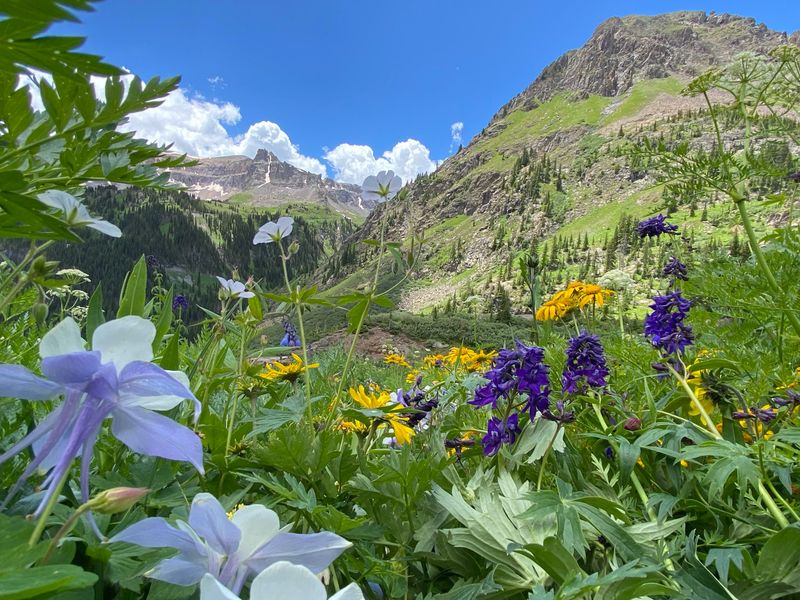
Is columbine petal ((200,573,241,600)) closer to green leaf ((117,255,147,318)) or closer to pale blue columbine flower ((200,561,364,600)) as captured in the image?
pale blue columbine flower ((200,561,364,600))

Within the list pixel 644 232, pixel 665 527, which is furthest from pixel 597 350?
pixel 644 232

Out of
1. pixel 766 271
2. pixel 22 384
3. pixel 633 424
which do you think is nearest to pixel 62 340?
pixel 22 384

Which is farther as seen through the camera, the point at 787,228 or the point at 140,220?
the point at 140,220

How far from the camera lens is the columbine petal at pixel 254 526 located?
18.4 inches

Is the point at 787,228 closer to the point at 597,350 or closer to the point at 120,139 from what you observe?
the point at 597,350

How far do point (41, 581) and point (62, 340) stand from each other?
0.23m

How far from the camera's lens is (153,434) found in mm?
444

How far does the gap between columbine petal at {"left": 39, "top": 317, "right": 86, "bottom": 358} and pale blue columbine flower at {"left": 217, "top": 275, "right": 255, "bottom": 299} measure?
96 centimetres

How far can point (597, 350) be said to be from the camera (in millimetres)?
1436

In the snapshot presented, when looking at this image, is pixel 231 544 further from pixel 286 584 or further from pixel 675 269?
pixel 675 269

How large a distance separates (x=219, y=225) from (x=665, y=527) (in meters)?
154

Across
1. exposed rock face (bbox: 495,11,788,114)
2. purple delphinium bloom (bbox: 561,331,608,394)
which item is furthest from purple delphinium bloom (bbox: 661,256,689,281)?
exposed rock face (bbox: 495,11,788,114)

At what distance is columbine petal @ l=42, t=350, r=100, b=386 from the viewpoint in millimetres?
383

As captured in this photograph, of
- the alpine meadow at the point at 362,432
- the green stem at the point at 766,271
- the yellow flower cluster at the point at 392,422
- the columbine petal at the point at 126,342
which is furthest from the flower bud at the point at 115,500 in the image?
the green stem at the point at 766,271
